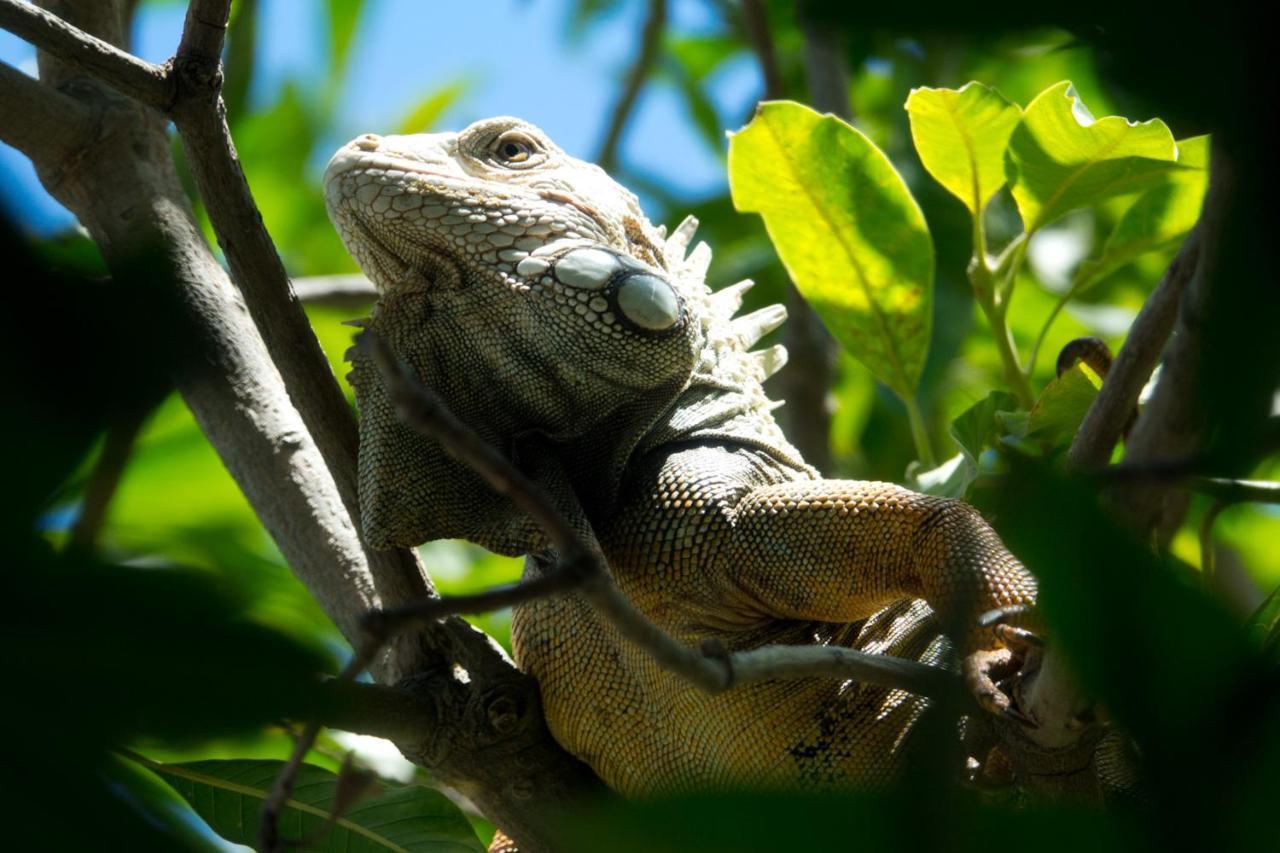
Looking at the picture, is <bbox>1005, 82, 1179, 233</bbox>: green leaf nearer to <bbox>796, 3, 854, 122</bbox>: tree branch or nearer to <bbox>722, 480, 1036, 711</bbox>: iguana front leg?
<bbox>722, 480, 1036, 711</bbox>: iguana front leg

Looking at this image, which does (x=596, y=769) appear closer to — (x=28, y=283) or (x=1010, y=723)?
(x=1010, y=723)

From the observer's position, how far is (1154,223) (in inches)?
171

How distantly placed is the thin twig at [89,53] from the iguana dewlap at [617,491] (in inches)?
27.0

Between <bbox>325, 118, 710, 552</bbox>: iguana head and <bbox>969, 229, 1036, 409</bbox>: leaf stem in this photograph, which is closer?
<bbox>325, 118, 710, 552</bbox>: iguana head

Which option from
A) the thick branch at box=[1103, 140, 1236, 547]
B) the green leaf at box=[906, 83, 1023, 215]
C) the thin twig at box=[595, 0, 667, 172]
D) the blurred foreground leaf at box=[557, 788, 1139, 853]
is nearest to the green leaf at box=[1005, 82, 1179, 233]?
the green leaf at box=[906, 83, 1023, 215]

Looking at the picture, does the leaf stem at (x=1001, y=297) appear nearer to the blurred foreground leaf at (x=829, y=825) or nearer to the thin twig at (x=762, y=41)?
the thin twig at (x=762, y=41)

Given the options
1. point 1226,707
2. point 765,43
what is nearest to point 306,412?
point 1226,707

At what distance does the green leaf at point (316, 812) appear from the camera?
11.3 ft

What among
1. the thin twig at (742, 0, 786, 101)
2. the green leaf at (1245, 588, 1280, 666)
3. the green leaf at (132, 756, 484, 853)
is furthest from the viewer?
the thin twig at (742, 0, 786, 101)

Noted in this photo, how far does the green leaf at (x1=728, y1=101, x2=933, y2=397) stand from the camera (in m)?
4.09

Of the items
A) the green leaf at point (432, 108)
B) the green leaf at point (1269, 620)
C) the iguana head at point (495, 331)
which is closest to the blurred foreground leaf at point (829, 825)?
the green leaf at point (1269, 620)

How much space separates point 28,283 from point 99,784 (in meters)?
0.45

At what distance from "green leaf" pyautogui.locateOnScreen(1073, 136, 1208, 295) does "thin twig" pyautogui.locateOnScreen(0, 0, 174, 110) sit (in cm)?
275

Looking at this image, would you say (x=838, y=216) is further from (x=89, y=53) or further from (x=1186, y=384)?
(x=1186, y=384)
